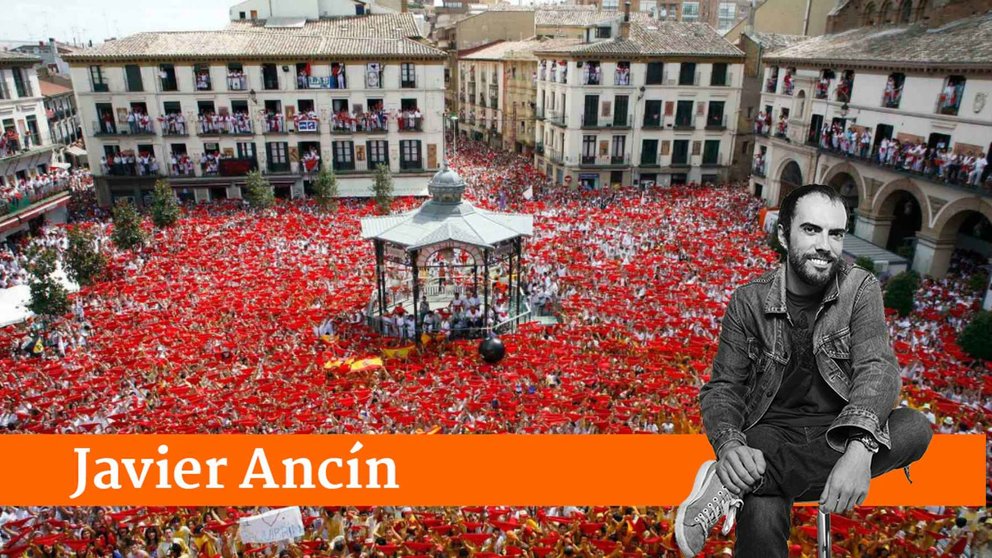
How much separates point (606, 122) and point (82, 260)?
138ft

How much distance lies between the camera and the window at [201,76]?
4969 cm

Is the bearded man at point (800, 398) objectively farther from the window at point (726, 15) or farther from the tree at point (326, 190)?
the window at point (726, 15)

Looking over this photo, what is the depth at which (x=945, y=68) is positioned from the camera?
33.2 meters

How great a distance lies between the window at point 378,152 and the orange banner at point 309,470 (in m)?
47.2

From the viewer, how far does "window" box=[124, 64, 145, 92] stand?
48987mm

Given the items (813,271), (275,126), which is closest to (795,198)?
(813,271)

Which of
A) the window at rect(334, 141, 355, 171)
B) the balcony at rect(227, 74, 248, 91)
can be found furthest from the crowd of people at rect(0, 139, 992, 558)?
the balcony at rect(227, 74, 248, 91)

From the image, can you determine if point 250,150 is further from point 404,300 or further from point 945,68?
point 945,68

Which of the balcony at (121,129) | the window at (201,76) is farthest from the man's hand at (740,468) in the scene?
the balcony at (121,129)

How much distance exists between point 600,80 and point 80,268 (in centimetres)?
4192

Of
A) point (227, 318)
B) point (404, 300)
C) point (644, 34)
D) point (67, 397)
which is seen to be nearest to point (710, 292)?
point (404, 300)

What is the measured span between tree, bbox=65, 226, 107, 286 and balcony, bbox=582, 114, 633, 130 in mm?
39555

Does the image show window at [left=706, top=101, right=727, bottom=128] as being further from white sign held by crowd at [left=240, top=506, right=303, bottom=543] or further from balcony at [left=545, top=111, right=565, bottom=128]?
white sign held by crowd at [left=240, top=506, right=303, bottom=543]

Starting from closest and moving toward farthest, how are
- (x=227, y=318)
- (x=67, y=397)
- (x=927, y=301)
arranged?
(x=67, y=397)
(x=227, y=318)
(x=927, y=301)
